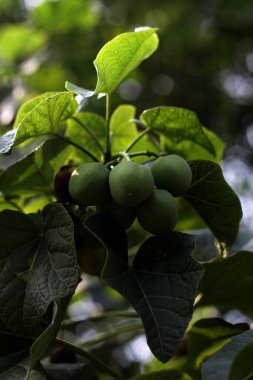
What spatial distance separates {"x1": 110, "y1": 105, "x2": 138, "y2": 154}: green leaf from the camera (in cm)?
138

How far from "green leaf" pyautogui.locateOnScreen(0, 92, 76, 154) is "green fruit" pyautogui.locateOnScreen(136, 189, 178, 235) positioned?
0.67 feet

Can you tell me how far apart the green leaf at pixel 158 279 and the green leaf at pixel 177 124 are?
23 cm

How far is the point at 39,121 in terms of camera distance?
1012 mm

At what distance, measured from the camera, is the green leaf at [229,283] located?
120 cm

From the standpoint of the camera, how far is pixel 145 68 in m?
3.98

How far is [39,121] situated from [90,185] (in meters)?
0.14

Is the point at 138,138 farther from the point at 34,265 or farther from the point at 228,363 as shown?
the point at 228,363

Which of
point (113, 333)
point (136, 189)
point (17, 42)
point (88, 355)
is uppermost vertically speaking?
point (136, 189)

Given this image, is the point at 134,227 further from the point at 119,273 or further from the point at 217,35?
the point at 217,35

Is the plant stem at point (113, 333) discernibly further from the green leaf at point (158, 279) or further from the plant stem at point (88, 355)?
the green leaf at point (158, 279)

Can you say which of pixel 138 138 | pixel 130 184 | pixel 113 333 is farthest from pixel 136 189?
pixel 113 333

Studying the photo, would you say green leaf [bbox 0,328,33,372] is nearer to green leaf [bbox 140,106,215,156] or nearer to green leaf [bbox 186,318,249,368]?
green leaf [bbox 186,318,249,368]

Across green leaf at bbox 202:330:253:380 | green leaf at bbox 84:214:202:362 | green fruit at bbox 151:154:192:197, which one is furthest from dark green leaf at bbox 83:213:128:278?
green leaf at bbox 202:330:253:380

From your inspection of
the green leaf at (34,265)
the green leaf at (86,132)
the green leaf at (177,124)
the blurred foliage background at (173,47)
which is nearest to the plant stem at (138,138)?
the green leaf at (177,124)
